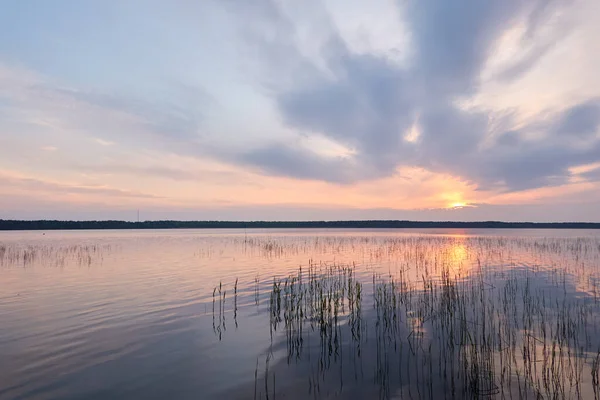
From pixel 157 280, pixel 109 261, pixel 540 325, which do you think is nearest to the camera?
pixel 540 325

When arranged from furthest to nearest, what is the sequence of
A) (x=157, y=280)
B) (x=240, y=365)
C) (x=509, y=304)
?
(x=157, y=280), (x=509, y=304), (x=240, y=365)

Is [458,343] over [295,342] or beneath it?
over

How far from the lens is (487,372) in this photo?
7148 millimetres

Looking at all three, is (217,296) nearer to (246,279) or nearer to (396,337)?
Result: (246,279)

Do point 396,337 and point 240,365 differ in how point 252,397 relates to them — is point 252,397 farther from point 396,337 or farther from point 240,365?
point 396,337

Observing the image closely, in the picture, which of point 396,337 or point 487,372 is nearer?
point 487,372

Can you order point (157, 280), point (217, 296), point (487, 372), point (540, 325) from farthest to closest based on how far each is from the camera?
point (157, 280) → point (217, 296) → point (540, 325) → point (487, 372)

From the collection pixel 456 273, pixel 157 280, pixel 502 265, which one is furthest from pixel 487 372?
pixel 502 265

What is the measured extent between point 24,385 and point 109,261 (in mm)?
22627

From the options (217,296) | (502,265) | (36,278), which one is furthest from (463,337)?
(36,278)

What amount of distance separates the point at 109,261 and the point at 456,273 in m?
25.6

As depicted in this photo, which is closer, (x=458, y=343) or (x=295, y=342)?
(x=458, y=343)

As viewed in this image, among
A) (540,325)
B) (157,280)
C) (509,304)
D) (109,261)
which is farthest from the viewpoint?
(109,261)

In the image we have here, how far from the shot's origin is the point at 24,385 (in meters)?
6.88
